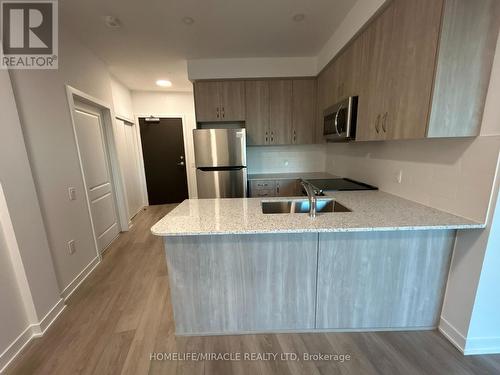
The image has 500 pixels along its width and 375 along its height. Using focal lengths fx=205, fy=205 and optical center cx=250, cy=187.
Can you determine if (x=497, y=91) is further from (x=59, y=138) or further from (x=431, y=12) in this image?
(x=59, y=138)

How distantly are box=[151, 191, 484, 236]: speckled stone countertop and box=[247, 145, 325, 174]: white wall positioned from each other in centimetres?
198

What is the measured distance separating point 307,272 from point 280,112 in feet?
8.04

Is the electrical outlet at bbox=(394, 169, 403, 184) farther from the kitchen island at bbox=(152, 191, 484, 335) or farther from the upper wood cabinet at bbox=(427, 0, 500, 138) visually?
the upper wood cabinet at bbox=(427, 0, 500, 138)

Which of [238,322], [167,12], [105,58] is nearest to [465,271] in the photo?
[238,322]

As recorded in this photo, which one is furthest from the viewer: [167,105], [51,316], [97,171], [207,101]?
[167,105]

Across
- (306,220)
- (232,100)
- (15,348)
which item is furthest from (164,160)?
(306,220)

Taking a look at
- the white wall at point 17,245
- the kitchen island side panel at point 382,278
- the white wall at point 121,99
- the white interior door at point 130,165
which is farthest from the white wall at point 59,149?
the kitchen island side panel at point 382,278

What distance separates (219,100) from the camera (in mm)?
3078

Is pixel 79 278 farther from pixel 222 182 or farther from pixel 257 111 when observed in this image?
pixel 257 111

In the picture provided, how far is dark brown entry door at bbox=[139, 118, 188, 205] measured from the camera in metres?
4.63

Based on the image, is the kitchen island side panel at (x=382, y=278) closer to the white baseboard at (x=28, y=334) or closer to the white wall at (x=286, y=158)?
the white baseboard at (x=28, y=334)

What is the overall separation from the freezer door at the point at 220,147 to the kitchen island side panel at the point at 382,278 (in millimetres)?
1864

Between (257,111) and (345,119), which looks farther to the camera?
(257,111)

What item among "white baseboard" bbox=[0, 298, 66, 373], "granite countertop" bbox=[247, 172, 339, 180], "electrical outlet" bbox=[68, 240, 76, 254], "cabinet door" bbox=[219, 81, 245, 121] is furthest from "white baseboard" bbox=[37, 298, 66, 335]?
"cabinet door" bbox=[219, 81, 245, 121]
